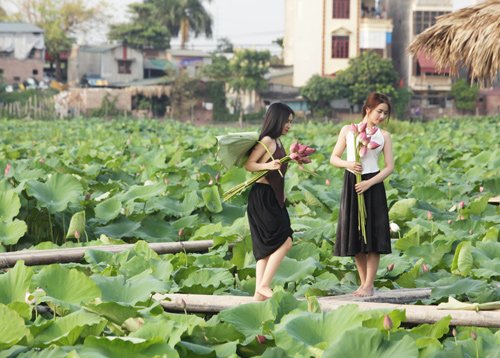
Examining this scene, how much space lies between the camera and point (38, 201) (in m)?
6.64

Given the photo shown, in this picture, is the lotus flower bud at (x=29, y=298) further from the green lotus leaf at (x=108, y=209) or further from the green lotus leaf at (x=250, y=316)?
the green lotus leaf at (x=108, y=209)

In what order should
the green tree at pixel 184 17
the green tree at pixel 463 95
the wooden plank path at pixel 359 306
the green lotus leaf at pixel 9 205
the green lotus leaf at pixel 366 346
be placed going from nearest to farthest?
1. the green lotus leaf at pixel 366 346
2. the wooden plank path at pixel 359 306
3. the green lotus leaf at pixel 9 205
4. the green tree at pixel 463 95
5. the green tree at pixel 184 17

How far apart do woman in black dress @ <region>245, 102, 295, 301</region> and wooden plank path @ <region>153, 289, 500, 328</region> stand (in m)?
0.19

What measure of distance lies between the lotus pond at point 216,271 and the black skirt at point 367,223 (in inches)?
7.3

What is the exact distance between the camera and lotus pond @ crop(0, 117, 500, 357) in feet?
10.9

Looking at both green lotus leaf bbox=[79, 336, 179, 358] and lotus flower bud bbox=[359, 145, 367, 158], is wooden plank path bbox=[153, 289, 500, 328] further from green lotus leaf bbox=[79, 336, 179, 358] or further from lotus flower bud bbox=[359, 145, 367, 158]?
green lotus leaf bbox=[79, 336, 179, 358]

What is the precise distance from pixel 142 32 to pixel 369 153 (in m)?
46.2

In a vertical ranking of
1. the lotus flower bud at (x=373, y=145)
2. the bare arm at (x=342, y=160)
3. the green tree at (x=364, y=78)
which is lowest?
the green tree at (x=364, y=78)

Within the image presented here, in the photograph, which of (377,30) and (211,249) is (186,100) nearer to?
(377,30)

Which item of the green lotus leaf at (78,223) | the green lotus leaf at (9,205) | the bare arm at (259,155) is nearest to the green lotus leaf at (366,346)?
the bare arm at (259,155)

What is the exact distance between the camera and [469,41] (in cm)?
1134

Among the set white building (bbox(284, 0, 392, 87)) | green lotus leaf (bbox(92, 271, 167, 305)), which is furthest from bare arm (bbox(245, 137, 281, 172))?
white building (bbox(284, 0, 392, 87))

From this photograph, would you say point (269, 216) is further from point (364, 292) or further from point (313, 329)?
point (313, 329)

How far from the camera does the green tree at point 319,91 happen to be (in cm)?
4419
